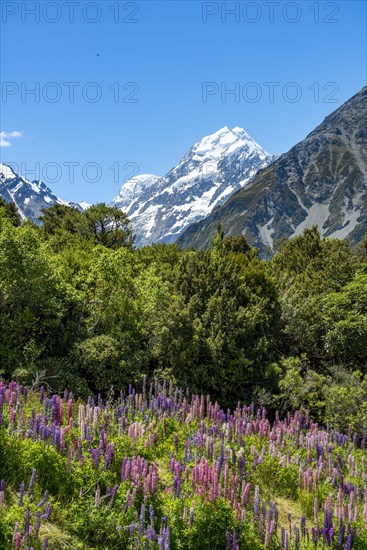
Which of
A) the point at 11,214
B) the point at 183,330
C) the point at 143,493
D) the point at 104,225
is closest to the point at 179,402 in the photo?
the point at 143,493

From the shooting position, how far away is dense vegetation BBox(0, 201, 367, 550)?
7.32 meters

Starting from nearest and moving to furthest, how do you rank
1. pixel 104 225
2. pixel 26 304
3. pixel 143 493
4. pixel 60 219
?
pixel 143 493 < pixel 26 304 < pixel 104 225 < pixel 60 219

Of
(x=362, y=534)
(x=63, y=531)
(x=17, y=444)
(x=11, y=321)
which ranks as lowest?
(x=362, y=534)

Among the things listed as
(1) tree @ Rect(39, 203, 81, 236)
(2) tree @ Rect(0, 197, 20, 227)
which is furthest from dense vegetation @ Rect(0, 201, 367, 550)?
(1) tree @ Rect(39, 203, 81, 236)

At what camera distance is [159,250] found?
5231 centimetres

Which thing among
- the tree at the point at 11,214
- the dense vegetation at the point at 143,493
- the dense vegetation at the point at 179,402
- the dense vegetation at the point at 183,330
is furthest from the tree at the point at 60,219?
the dense vegetation at the point at 143,493

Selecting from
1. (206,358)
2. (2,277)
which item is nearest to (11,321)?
(2,277)

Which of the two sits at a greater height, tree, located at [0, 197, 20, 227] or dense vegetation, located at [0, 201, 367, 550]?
tree, located at [0, 197, 20, 227]

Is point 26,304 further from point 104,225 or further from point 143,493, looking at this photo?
point 104,225

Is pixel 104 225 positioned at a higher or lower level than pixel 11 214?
lower

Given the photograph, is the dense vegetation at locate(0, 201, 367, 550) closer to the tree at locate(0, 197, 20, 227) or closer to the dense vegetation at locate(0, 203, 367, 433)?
the dense vegetation at locate(0, 203, 367, 433)

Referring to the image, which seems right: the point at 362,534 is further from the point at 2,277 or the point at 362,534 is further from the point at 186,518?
the point at 2,277

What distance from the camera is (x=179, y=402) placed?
44.1 ft

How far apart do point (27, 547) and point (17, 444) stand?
2.10 meters
